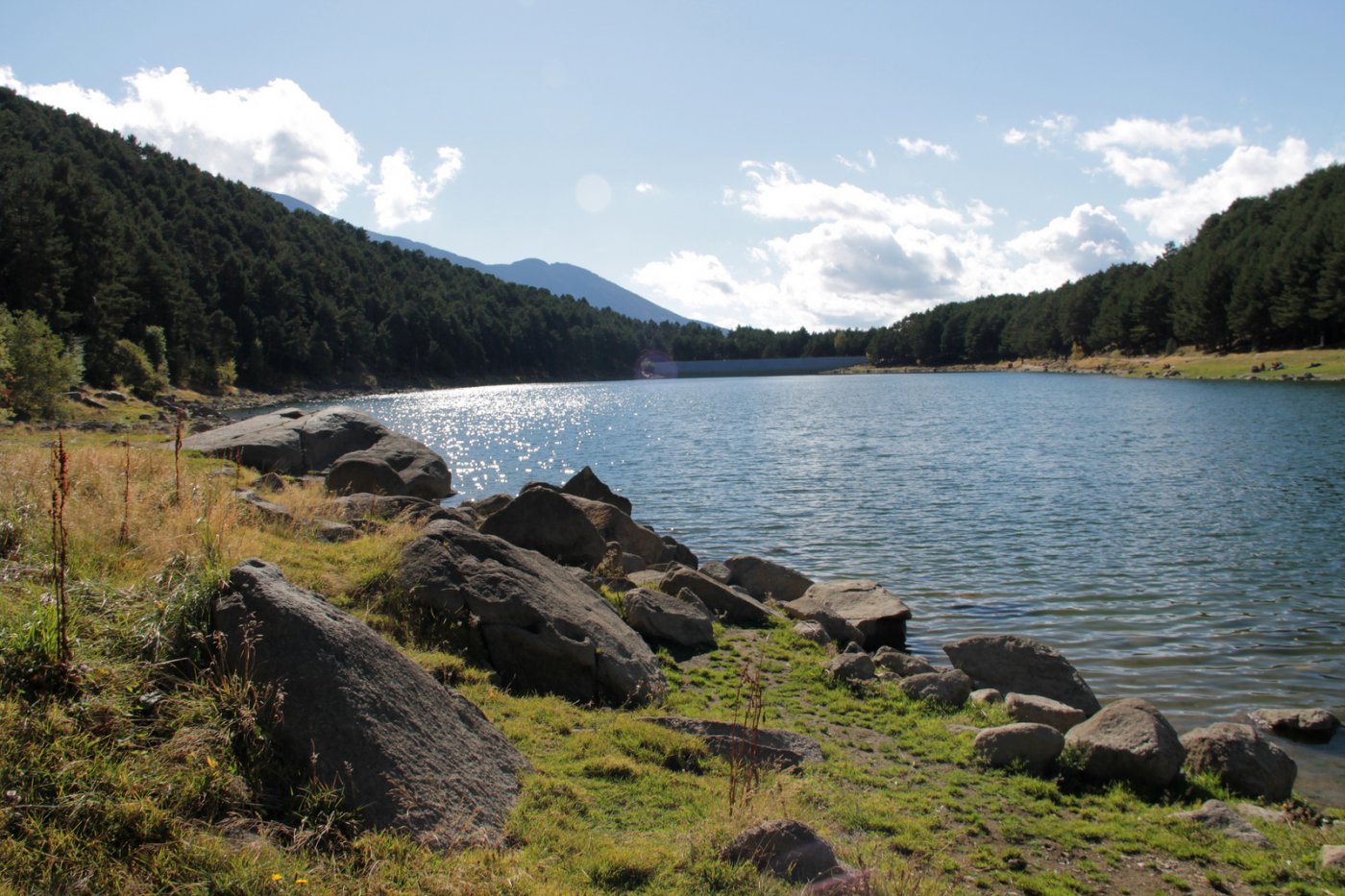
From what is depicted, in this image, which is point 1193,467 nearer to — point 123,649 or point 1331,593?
point 1331,593

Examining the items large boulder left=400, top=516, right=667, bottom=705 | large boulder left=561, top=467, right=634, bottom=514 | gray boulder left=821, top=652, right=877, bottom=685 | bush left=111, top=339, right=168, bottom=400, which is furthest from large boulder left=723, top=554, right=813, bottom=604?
bush left=111, top=339, right=168, bottom=400

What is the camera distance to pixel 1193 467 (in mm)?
36938

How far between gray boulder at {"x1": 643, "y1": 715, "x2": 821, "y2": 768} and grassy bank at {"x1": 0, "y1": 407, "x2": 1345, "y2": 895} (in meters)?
0.25

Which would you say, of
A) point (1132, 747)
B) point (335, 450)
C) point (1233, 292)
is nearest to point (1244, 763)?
point (1132, 747)

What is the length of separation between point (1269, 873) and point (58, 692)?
397 inches

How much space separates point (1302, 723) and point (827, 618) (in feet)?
24.1

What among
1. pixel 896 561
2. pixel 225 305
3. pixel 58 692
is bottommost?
pixel 896 561

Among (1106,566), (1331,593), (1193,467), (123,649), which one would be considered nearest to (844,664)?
(123,649)

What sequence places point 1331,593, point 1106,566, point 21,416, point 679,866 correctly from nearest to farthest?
1. point 679,866
2. point 1331,593
3. point 1106,566
4. point 21,416

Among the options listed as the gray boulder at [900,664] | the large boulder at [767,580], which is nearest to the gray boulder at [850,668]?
the gray boulder at [900,664]

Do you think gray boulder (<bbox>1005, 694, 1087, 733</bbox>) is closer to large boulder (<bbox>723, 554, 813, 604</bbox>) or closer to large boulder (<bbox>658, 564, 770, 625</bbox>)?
large boulder (<bbox>658, 564, 770, 625</bbox>)

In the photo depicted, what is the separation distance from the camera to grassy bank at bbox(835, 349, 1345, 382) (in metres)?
89.8

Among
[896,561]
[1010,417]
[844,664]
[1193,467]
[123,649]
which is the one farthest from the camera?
[1010,417]

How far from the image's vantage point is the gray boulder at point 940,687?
1231cm
